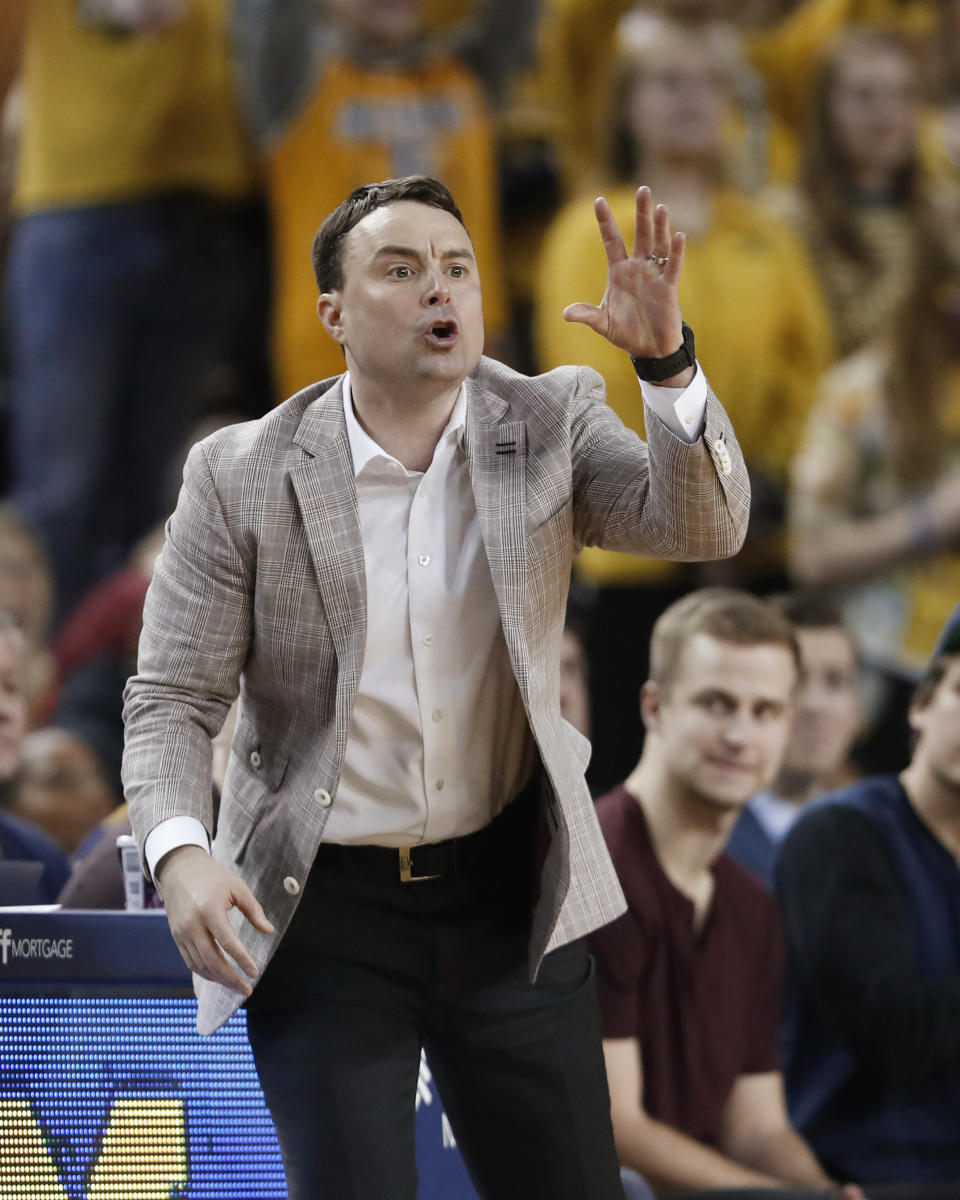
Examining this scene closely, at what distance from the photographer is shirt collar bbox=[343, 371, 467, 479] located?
1854 millimetres

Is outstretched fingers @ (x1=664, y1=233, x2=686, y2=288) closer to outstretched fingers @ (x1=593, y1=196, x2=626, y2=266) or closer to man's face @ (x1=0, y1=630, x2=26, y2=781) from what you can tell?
outstretched fingers @ (x1=593, y1=196, x2=626, y2=266)

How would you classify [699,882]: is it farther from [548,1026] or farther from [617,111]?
[617,111]

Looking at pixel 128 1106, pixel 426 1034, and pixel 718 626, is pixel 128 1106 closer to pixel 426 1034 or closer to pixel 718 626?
pixel 426 1034

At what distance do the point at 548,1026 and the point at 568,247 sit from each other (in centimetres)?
270

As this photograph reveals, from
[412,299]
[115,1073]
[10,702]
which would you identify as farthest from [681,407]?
[10,702]

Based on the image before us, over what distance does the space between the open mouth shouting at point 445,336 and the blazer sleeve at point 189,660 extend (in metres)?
0.28

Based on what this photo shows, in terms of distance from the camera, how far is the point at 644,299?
1.69 m

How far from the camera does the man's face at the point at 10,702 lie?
10.8ft

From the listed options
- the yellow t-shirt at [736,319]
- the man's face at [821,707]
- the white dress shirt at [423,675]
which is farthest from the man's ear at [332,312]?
the yellow t-shirt at [736,319]

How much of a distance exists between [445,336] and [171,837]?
55 cm

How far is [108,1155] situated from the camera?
219cm

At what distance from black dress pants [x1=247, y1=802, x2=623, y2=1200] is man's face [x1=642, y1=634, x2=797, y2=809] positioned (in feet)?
3.54

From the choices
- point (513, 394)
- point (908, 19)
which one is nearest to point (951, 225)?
point (908, 19)

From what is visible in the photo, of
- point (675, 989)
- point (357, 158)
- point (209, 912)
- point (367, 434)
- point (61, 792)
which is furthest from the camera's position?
point (357, 158)
